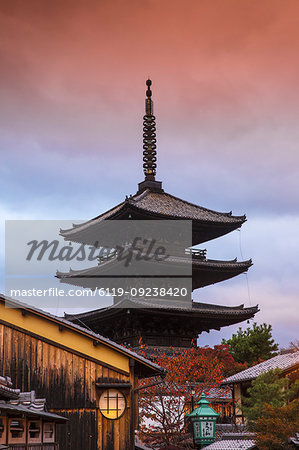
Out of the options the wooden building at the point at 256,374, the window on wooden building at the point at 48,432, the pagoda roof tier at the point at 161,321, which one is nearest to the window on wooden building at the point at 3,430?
the window on wooden building at the point at 48,432

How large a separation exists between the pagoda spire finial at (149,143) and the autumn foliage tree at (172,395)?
13778 millimetres

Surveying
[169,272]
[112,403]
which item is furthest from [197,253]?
[112,403]

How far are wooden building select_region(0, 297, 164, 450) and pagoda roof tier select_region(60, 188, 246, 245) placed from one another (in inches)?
811

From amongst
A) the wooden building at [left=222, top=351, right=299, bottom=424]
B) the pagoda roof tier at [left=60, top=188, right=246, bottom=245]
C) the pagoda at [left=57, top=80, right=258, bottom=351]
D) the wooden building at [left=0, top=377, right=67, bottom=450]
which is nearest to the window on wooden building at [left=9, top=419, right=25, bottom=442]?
the wooden building at [left=0, top=377, right=67, bottom=450]

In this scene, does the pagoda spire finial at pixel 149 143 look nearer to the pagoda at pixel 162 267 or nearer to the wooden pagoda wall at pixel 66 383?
the pagoda at pixel 162 267

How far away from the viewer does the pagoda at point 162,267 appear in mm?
43562

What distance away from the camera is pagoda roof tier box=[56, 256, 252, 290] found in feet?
149

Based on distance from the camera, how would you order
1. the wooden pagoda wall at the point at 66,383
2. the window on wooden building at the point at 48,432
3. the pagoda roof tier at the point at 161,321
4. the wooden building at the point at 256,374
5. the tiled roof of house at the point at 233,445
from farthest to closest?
the pagoda roof tier at the point at 161,321 → the wooden building at the point at 256,374 → the wooden pagoda wall at the point at 66,383 → the window on wooden building at the point at 48,432 → the tiled roof of house at the point at 233,445

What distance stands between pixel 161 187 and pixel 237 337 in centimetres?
2888

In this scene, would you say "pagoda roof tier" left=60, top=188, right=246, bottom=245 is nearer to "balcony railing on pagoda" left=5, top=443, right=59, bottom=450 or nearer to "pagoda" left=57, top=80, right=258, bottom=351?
"pagoda" left=57, top=80, right=258, bottom=351

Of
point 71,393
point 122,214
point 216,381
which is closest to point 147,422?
point 216,381

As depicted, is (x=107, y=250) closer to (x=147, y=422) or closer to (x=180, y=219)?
(x=180, y=219)

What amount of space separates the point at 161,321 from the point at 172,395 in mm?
7999

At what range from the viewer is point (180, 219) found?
4656 cm
